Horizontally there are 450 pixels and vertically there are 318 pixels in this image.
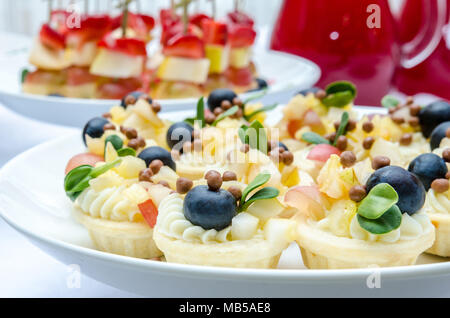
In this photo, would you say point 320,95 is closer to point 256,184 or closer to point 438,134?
point 438,134

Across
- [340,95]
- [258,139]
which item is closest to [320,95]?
[340,95]

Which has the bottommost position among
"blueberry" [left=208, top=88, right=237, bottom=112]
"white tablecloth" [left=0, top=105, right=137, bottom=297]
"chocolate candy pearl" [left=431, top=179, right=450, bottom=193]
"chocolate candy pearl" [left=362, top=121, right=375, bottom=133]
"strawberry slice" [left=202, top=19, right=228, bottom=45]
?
"white tablecloth" [left=0, top=105, right=137, bottom=297]

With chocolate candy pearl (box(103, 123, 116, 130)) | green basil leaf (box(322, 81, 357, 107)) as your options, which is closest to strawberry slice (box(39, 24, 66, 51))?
chocolate candy pearl (box(103, 123, 116, 130))

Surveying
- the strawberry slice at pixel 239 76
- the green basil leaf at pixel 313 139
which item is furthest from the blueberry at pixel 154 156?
the strawberry slice at pixel 239 76

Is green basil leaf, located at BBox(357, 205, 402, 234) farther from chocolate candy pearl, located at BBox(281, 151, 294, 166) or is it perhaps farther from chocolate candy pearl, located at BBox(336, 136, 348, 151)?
chocolate candy pearl, located at BBox(336, 136, 348, 151)

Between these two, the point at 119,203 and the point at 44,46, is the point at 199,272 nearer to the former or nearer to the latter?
the point at 119,203
